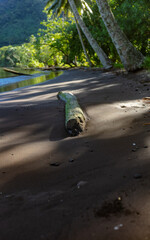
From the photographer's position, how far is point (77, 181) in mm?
1670

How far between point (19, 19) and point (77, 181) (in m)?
162

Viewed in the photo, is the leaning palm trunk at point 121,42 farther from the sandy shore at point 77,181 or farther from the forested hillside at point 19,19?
the forested hillside at point 19,19

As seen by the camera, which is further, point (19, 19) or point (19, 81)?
point (19, 19)

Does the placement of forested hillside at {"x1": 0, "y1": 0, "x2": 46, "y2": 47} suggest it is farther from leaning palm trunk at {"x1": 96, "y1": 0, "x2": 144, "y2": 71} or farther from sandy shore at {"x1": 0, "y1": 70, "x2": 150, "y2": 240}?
sandy shore at {"x1": 0, "y1": 70, "x2": 150, "y2": 240}

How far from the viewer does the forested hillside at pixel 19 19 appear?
125094 millimetres

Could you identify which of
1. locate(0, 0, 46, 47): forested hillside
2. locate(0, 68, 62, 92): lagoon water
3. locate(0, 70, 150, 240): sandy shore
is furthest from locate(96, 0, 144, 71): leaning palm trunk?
locate(0, 0, 46, 47): forested hillside

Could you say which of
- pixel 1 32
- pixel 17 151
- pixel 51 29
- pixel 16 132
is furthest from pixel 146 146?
pixel 1 32

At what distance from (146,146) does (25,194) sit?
50.2 inches

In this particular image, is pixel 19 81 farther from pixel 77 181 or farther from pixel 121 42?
pixel 77 181

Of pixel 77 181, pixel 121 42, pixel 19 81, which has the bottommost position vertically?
pixel 77 181

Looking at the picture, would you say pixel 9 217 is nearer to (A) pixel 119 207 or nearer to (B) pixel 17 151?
(A) pixel 119 207

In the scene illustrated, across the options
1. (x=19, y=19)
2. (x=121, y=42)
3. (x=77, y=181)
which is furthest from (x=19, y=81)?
(x=19, y=19)

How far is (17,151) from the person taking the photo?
7.91 ft

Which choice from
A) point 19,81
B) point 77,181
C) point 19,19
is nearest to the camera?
point 77,181
